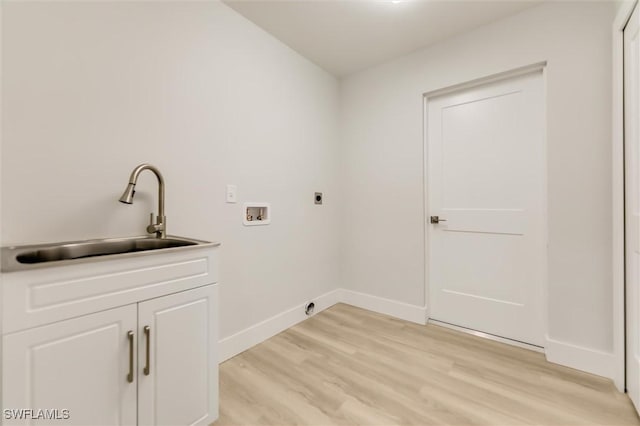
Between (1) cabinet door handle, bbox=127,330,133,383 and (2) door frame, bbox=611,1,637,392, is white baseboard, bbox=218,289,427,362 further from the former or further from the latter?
(2) door frame, bbox=611,1,637,392

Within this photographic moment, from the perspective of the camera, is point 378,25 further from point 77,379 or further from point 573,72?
point 77,379

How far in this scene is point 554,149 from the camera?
1805 millimetres

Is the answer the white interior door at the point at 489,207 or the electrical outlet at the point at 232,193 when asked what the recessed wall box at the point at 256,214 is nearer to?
the electrical outlet at the point at 232,193

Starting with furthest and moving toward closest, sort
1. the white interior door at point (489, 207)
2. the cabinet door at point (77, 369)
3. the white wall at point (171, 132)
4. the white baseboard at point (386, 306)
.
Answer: the white baseboard at point (386, 306), the white interior door at point (489, 207), the white wall at point (171, 132), the cabinet door at point (77, 369)

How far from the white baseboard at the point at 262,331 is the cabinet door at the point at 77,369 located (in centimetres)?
85

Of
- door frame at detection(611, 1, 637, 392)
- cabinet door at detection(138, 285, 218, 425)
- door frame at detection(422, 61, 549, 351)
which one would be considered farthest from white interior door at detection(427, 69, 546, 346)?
cabinet door at detection(138, 285, 218, 425)

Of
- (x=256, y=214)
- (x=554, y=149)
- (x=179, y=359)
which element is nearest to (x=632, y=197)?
(x=554, y=149)

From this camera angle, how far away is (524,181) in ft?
6.54

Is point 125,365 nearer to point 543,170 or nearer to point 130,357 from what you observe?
point 130,357

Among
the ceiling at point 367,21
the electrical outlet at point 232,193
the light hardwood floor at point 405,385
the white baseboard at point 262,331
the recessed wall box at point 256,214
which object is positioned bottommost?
the light hardwood floor at point 405,385

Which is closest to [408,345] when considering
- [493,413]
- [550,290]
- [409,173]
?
[493,413]

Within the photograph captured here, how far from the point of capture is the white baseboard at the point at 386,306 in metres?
2.43

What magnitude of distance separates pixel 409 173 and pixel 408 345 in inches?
57.1

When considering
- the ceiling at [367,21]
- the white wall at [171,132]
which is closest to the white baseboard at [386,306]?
the white wall at [171,132]
